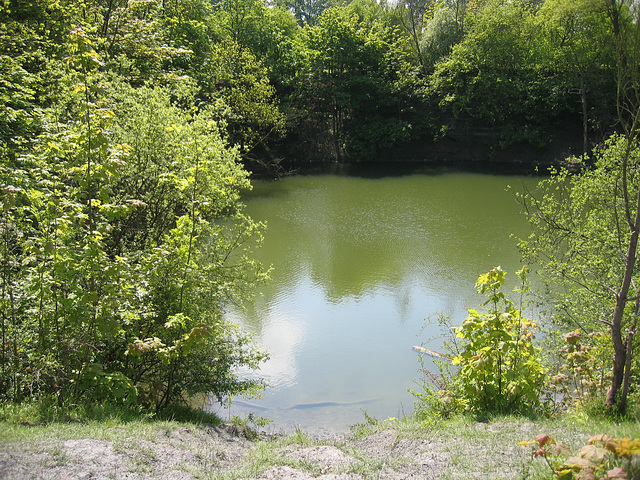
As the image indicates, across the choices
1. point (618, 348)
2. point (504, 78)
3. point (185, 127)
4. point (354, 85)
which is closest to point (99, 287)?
point (185, 127)

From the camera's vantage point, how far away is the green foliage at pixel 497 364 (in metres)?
5.07

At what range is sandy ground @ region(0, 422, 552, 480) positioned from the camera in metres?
3.65

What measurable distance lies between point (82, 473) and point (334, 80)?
2473cm

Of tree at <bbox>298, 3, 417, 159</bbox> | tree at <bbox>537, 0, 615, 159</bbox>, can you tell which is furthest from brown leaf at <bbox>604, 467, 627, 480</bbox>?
tree at <bbox>298, 3, 417, 159</bbox>

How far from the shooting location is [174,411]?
5.83 m

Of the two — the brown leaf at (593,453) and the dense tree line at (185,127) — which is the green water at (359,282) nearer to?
the dense tree line at (185,127)

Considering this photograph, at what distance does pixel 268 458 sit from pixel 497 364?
250cm

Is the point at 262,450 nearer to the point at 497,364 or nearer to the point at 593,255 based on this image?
the point at 497,364

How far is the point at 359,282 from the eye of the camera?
40.4 ft

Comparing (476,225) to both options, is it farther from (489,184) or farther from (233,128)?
(233,128)

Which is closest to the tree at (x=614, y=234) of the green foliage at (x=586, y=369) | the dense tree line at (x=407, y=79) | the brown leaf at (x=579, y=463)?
the green foliage at (x=586, y=369)

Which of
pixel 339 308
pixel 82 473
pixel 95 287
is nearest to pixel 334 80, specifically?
pixel 339 308

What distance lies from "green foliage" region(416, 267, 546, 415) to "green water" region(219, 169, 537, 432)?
224 centimetres

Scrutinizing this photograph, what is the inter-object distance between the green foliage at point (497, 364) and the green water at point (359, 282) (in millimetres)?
2235
